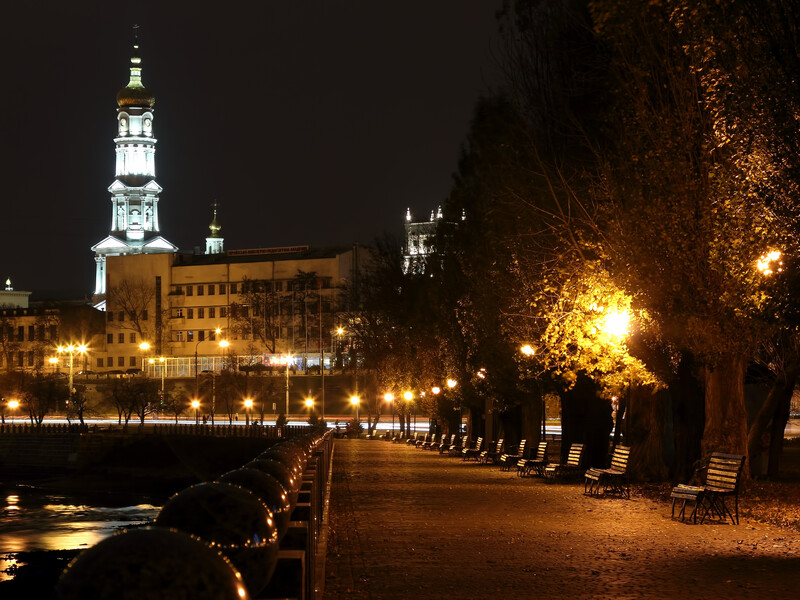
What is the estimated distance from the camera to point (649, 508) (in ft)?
75.6

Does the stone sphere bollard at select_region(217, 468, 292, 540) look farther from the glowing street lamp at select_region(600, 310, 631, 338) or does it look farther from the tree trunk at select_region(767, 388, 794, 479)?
the tree trunk at select_region(767, 388, 794, 479)

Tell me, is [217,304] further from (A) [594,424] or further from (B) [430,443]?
(A) [594,424]

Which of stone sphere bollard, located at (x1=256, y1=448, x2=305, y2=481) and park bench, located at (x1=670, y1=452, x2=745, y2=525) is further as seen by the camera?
park bench, located at (x1=670, y1=452, x2=745, y2=525)

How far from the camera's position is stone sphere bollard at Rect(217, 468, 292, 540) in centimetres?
1012

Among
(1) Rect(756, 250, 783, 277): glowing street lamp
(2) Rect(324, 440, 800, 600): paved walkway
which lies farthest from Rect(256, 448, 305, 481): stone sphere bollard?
(1) Rect(756, 250, 783, 277): glowing street lamp

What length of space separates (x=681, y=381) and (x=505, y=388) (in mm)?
12590

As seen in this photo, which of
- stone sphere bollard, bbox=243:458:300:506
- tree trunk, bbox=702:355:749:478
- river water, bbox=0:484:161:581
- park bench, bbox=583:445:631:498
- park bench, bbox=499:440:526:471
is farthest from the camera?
river water, bbox=0:484:161:581

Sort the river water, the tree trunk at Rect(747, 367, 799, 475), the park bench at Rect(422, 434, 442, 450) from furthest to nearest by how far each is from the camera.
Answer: the park bench at Rect(422, 434, 442, 450) < the river water < the tree trunk at Rect(747, 367, 799, 475)

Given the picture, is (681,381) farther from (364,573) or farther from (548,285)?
(364,573)

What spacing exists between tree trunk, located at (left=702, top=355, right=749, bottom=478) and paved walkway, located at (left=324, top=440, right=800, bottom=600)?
1623 mm

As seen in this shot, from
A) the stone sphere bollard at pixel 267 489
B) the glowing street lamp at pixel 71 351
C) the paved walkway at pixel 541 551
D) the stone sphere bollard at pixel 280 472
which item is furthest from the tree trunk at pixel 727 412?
the glowing street lamp at pixel 71 351

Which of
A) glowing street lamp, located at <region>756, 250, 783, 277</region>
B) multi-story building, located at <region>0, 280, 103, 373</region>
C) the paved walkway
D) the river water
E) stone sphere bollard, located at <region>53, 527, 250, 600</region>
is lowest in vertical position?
the river water

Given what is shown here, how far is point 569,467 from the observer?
31781mm

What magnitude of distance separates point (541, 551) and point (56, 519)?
4018cm
